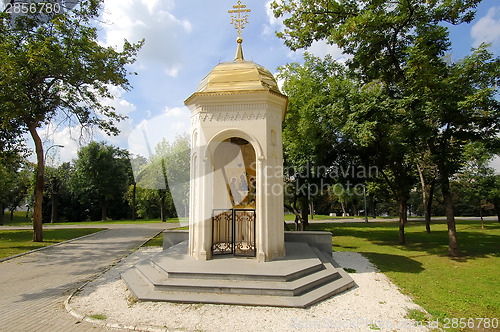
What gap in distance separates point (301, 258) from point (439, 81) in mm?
9713

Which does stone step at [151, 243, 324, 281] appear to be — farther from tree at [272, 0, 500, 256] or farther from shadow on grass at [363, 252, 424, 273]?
tree at [272, 0, 500, 256]

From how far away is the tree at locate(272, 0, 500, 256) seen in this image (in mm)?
11352

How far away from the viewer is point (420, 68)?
11.4 m

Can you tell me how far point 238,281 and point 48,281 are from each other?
21.2 ft

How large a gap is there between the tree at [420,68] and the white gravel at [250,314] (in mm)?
8223

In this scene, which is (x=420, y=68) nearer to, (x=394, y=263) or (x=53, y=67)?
(x=394, y=263)

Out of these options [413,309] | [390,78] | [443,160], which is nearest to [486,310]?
[413,309]

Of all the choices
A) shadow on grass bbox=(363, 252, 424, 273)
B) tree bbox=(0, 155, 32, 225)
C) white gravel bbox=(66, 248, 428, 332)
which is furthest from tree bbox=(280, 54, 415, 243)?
tree bbox=(0, 155, 32, 225)

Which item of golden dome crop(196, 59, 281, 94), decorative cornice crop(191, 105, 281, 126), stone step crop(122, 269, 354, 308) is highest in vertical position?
golden dome crop(196, 59, 281, 94)

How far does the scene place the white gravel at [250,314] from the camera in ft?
17.5

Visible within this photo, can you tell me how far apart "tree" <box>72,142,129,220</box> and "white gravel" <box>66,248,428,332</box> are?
3644cm

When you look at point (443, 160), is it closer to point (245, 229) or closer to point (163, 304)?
point (245, 229)

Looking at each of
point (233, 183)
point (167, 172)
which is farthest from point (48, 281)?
point (167, 172)

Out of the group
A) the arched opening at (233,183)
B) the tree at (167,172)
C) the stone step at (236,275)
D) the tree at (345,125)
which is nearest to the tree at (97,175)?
the tree at (167,172)
